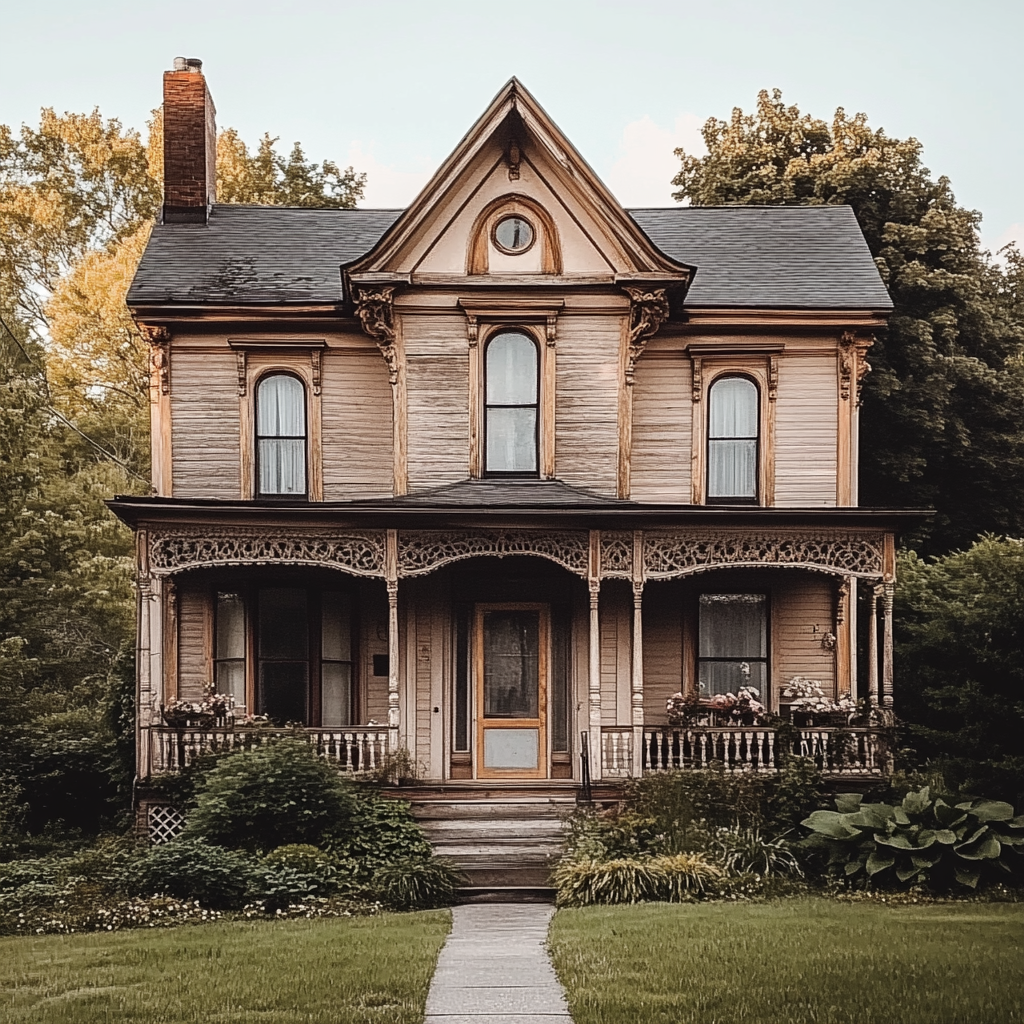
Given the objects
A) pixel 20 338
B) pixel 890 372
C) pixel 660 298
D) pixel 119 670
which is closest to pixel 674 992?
pixel 660 298

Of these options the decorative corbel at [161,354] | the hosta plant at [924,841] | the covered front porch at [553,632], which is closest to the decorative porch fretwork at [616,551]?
the covered front porch at [553,632]

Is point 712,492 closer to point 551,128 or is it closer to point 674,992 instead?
point 551,128

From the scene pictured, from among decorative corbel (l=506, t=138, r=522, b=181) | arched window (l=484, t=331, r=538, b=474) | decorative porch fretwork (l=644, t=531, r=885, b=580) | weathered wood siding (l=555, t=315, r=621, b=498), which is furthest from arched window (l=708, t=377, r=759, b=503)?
decorative corbel (l=506, t=138, r=522, b=181)

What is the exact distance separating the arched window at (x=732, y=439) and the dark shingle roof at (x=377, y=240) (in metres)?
1.35

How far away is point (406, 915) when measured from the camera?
14.2m

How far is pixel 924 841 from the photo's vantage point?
14992mm

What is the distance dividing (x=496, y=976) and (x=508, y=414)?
444 inches

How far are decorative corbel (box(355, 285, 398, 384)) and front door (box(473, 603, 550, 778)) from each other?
12.5ft

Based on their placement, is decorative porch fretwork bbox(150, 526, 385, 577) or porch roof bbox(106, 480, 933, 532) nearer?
porch roof bbox(106, 480, 933, 532)

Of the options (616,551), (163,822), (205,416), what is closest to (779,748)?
(616,551)

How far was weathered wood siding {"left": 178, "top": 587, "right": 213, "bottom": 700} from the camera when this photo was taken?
20984 mm

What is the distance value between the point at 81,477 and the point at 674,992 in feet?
91.0

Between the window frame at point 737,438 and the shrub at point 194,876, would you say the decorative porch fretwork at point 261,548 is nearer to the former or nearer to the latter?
the shrub at point 194,876

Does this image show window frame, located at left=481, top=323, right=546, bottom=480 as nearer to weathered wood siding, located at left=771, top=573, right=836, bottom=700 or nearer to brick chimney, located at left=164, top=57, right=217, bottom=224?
weathered wood siding, located at left=771, top=573, right=836, bottom=700
